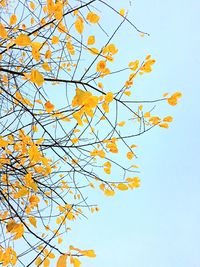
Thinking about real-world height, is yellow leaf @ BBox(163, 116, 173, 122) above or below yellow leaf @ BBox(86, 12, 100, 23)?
below

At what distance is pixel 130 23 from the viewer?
72.9 inches

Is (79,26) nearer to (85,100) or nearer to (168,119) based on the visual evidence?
(85,100)

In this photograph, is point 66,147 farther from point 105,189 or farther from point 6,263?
point 6,263

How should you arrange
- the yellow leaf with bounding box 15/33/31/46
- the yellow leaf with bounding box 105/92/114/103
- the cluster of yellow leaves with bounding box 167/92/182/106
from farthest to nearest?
the cluster of yellow leaves with bounding box 167/92/182/106
the yellow leaf with bounding box 105/92/114/103
the yellow leaf with bounding box 15/33/31/46

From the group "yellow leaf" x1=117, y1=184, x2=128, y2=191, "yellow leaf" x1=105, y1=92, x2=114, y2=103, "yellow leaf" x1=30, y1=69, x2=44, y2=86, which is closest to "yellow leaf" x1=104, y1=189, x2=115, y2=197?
"yellow leaf" x1=117, y1=184, x2=128, y2=191

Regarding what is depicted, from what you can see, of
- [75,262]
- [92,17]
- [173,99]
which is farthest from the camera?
[173,99]

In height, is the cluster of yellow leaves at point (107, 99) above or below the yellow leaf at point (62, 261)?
above

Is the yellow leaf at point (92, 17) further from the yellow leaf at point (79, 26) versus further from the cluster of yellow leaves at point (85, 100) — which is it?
the cluster of yellow leaves at point (85, 100)

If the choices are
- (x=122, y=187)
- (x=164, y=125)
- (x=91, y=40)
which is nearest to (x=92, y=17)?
(x=91, y=40)

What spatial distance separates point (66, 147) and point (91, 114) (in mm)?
892

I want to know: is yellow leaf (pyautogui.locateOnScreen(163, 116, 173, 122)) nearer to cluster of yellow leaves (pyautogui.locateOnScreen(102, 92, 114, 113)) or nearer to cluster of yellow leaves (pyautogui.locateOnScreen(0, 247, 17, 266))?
cluster of yellow leaves (pyautogui.locateOnScreen(102, 92, 114, 113))

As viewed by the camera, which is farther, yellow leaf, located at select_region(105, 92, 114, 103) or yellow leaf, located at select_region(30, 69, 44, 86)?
yellow leaf, located at select_region(105, 92, 114, 103)

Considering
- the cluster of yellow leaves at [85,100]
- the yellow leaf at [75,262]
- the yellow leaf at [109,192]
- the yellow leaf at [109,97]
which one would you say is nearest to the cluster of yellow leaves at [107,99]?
the yellow leaf at [109,97]

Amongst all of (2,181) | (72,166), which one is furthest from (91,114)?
(2,181)
